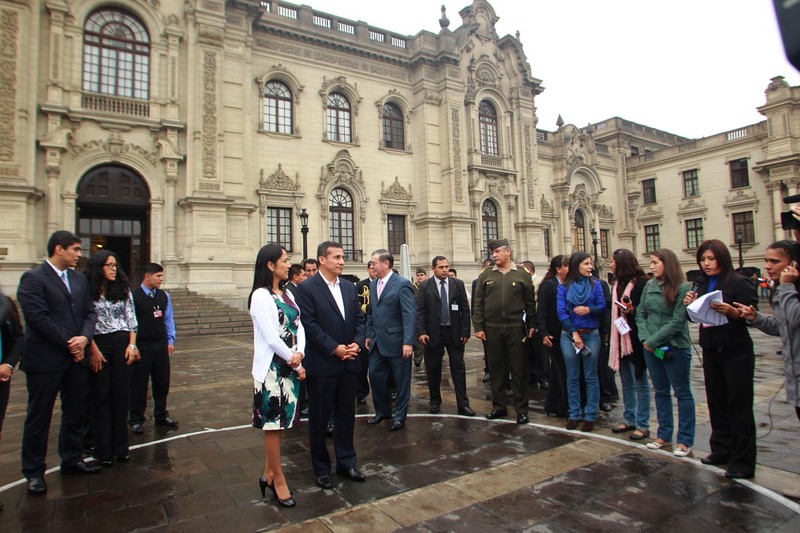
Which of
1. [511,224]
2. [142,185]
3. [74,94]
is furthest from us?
[511,224]

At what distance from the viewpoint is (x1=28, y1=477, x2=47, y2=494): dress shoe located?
4.11 meters

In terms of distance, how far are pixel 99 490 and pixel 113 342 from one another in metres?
1.40

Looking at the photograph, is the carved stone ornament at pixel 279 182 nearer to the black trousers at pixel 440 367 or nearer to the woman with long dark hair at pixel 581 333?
the black trousers at pixel 440 367

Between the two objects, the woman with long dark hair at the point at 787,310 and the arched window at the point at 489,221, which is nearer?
the woman with long dark hair at the point at 787,310

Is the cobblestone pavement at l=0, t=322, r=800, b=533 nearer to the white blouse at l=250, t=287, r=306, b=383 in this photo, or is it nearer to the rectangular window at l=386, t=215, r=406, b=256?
the white blouse at l=250, t=287, r=306, b=383

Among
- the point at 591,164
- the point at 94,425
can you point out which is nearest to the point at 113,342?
the point at 94,425

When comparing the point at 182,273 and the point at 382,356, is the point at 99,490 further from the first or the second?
the point at 182,273

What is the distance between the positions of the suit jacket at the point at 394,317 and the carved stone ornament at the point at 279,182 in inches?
A: 674

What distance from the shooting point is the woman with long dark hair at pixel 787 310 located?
387 cm

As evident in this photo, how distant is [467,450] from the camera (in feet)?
16.4

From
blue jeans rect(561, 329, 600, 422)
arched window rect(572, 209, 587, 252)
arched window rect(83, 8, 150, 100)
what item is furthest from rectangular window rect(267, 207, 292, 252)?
arched window rect(572, 209, 587, 252)

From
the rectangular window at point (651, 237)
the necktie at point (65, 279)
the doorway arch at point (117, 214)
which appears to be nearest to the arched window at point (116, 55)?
the doorway arch at point (117, 214)

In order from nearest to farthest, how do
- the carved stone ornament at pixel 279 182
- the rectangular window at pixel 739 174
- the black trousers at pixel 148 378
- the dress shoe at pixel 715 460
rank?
the dress shoe at pixel 715 460
the black trousers at pixel 148 378
the carved stone ornament at pixel 279 182
the rectangular window at pixel 739 174

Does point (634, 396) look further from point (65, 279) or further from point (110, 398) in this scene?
point (65, 279)
